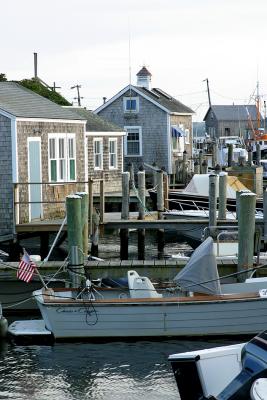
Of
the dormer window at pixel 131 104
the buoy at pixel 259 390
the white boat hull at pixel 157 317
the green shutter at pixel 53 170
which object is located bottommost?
the white boat hull at pixel 157 317

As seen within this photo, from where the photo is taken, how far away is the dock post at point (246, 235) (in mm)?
18938

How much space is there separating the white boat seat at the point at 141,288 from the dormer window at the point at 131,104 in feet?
116

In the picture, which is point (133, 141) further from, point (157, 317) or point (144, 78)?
point (157, 317)

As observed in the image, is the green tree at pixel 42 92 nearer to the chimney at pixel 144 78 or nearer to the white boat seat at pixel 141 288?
the chimney at pixel 144 78

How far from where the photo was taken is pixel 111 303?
1692cm

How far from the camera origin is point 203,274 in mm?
17156

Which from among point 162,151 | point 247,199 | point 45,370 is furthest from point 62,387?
point 162,151

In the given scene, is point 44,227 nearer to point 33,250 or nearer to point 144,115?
point 33,250

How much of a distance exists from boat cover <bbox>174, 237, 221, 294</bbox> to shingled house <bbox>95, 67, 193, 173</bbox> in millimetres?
34164

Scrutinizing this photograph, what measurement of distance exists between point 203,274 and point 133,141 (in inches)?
1390

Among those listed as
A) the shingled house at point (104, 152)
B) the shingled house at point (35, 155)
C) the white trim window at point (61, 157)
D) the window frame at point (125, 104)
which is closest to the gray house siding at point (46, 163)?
the shingled house at point (35, 155)

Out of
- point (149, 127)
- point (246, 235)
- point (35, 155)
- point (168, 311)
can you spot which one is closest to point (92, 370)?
point (168, 311)

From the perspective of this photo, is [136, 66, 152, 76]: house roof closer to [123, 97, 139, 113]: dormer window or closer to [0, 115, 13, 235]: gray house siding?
[123, 97, 139, 113]: dormer window

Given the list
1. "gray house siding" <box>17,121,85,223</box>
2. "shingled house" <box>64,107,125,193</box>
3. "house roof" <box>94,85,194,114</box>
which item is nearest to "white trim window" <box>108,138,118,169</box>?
"shingled house" <box>64,107,125,193</box>
